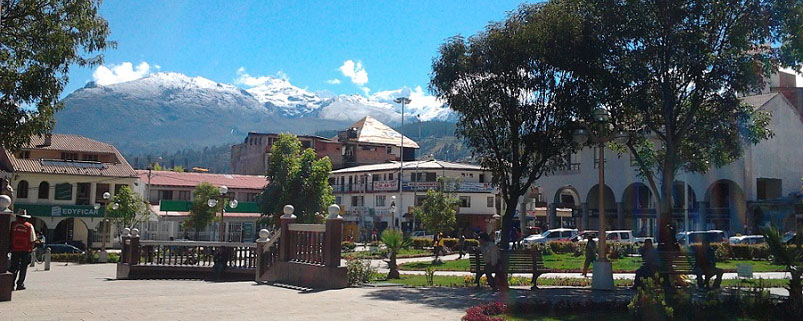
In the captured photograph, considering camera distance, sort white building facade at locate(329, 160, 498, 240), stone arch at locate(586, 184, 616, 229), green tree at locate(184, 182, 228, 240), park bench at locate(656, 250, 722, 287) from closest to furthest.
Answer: park bench at locate(656, 250, 722, 287) < green tree at locate(184, 182, 228, 240) < stone arch at locate(586, 184, 616, 229) < white building facade at locate(329, 160, 498, 240)

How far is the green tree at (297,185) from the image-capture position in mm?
41281

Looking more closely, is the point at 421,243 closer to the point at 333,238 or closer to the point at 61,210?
the point at 61,210

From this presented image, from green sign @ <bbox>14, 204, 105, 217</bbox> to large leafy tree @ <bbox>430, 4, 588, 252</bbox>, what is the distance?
41.3m

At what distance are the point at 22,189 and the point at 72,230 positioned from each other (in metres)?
5.04

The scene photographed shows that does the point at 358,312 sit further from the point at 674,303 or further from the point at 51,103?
the point at 51,103

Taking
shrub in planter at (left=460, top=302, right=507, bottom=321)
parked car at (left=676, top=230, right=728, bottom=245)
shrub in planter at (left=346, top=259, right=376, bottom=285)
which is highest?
parked car at (left=676, top=230, right=728, bottom=245)

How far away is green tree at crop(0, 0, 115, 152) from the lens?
44.4ft


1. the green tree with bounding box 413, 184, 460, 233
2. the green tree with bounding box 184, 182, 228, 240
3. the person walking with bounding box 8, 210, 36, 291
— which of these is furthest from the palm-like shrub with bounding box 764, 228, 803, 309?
the green tree with bounding box 184, 182, 228, 240

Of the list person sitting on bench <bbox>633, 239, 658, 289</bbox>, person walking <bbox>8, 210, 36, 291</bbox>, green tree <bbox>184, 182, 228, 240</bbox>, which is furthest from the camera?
green tree <bbox>184, 182, 228, 240</bbox>

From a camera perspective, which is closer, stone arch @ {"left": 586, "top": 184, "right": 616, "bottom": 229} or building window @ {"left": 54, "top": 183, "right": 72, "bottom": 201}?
building window @ {"left": 54, "top": 183, "right": 72, "bottom": 201}

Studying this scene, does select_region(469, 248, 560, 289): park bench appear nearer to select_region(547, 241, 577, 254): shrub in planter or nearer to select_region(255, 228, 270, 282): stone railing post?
select_region(255, 228, 270, 282): stone railing post

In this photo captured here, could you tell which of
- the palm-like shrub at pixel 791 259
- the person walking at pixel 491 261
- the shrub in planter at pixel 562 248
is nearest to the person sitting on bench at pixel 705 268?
the person walking at pixel 491 261

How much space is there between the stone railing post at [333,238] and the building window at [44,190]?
1776 inches

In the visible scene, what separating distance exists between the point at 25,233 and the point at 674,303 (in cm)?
1140
